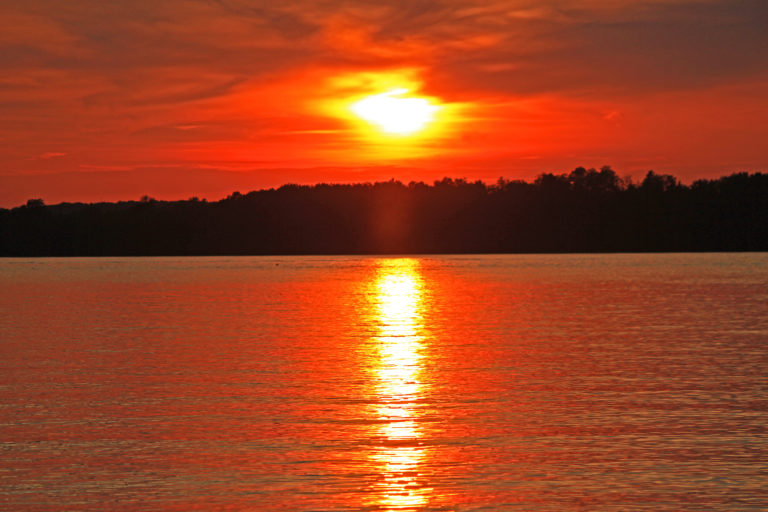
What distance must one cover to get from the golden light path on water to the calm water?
0.28 feet

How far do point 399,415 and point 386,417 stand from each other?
0.57m

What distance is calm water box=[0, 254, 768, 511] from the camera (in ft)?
62.1

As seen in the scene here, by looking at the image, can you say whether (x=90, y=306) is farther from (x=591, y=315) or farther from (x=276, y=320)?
(x=591, y=315)

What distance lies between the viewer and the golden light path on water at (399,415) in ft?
61.3

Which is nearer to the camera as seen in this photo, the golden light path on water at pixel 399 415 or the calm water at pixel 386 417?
the golden light path on water at pixel 399 415

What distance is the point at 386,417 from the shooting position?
26.9 metres

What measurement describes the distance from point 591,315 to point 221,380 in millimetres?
39289

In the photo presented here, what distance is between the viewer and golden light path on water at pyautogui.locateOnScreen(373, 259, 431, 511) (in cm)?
1867

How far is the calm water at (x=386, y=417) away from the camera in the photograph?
18938 mm

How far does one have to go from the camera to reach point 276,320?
215ft

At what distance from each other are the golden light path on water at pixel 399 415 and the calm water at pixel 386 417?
8cm

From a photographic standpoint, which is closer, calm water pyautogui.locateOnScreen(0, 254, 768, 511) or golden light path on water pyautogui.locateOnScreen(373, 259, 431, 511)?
golden light path on water pyautogui.locateOnScreen(373, 259, 431, 511)

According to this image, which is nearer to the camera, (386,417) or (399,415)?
(386,417)

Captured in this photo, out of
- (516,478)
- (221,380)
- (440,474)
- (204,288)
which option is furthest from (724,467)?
(204,288)
